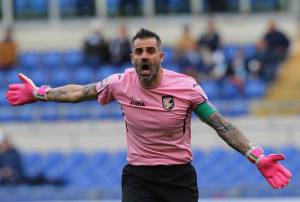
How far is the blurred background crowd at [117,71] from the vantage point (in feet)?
43.7

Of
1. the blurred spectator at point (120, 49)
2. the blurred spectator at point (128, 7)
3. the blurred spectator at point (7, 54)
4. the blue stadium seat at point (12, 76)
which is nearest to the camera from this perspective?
the blurred spectator at point (120, 49)

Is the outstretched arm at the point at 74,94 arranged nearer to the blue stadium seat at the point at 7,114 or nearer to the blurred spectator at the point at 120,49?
the blue stadium seat at the point at 7,114

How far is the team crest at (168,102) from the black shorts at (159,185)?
0.50 m

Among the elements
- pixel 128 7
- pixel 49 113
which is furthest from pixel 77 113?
pixel 128 7

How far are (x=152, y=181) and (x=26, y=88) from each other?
4.87 ft

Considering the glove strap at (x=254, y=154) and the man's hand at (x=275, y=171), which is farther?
the glove strap at (x=254, y=154)

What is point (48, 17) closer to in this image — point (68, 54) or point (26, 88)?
point (68, 54)

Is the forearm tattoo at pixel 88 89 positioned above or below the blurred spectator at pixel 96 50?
above

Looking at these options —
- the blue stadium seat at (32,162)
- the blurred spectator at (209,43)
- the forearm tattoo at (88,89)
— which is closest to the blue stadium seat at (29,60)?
the blue stadium seat at (32,162)

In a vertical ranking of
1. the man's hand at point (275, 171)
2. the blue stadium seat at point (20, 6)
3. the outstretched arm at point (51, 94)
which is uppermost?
the outstretched arm at point (51, 94)

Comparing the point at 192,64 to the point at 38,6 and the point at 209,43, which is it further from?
the point at 38,6

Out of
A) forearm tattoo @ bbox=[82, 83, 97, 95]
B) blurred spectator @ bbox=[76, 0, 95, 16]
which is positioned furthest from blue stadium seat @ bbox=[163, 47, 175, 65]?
forearm tattoo @ bbox=[82, 83, 97, 95]

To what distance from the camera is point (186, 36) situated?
17.0 metres

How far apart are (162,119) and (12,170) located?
7719mm
